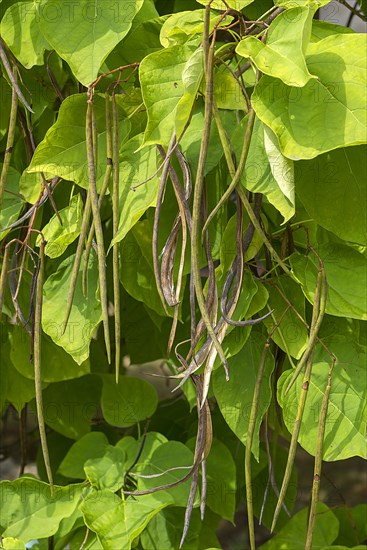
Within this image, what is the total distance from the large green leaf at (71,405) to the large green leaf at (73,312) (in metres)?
0.26

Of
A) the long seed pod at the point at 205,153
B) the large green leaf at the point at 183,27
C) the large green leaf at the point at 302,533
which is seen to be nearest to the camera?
the long seed pod at the point at 205,153

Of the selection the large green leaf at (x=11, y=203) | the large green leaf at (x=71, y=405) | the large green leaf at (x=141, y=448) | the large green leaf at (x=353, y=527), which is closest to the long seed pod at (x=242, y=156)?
the large green leaf at (x=11, y=203)

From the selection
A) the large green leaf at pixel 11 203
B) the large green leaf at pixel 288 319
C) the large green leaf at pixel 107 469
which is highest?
the large green leaf at pixel 11 203

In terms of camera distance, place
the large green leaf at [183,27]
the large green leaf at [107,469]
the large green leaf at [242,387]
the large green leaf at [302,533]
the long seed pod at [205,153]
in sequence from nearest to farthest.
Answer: the long seed pod at [205,153], the large green leaf at [183,27], the large green leaf at [242,387], the large green leaf at [107,469], the large green leaf at [302,533]

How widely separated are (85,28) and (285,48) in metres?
0.16

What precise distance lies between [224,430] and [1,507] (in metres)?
0.28

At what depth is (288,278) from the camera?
0.74m

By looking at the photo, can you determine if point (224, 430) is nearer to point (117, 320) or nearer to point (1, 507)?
point (1, 507)

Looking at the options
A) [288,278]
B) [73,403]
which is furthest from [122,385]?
[288,278]

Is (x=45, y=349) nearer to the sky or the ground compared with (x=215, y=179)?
nearer to the ground

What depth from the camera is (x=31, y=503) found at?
84cm

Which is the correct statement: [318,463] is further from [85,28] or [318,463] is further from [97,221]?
[85,28]

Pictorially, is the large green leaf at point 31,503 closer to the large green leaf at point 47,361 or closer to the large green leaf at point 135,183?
the large green leaf at point 47,361

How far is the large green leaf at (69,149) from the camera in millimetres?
668
